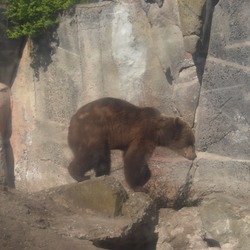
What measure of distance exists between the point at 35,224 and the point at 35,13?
11.7 ft

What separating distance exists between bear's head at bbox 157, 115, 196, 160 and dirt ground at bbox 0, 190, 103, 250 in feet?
6.00

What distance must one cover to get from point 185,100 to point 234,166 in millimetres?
950

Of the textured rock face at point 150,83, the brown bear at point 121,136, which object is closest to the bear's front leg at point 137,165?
the brown bear at point 121,136

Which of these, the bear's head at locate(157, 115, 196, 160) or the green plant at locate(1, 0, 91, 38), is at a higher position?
the green plant at locate(1, 0, 91, 38)

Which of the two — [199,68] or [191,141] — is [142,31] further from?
[191,141]

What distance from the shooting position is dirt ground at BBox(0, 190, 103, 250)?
4703mm

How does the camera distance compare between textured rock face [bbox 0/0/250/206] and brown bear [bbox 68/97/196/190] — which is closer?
textured rock face [bbox 0/0/250/206]

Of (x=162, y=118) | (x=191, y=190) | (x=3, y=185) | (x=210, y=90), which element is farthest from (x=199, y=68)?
(x=3, y=185)

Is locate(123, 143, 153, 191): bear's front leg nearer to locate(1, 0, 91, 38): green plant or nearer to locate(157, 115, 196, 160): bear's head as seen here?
locate(157, 115, 196, 160): bear's head

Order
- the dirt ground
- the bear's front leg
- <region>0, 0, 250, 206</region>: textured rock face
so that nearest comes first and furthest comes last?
the dirt ground < <region>0, 0, 250, 206</region>: textured rock face < the bear's front leg

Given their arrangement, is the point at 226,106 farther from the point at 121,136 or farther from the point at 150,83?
the point at 121,136

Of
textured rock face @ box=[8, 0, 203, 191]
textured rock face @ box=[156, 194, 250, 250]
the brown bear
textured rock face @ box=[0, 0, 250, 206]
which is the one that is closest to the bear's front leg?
the brown bear

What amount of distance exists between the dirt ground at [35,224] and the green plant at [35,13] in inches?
100

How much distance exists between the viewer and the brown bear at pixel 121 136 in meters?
7.27
